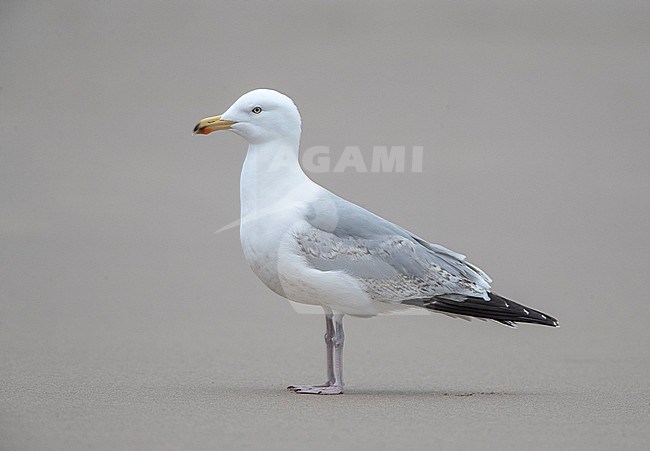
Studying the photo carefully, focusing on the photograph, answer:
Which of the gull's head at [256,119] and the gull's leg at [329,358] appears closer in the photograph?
the gull's leg at [329,358]

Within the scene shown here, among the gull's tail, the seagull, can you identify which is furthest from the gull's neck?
the gull's tail

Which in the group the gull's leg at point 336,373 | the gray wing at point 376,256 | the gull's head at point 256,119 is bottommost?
the gull's leg at point 336,373

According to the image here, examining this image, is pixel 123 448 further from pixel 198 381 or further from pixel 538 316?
pixel 538 316

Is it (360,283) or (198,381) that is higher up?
(360,283)

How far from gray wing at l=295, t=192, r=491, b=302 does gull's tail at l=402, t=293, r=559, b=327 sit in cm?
3

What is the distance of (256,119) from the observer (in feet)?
14.6

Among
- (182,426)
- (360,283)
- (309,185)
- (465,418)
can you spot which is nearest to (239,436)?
(182,426)

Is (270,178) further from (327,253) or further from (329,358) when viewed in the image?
(329,358)

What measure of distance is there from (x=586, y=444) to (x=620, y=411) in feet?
2.13

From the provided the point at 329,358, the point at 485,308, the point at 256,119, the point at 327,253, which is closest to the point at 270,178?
the point at 256,119

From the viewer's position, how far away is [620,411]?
12.9 ft

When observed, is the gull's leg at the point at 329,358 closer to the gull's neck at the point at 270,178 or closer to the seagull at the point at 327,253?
the seagull at the point at 327,253

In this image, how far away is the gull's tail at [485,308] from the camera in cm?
439

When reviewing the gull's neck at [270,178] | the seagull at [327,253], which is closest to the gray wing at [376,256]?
the seagull at [327,253]
